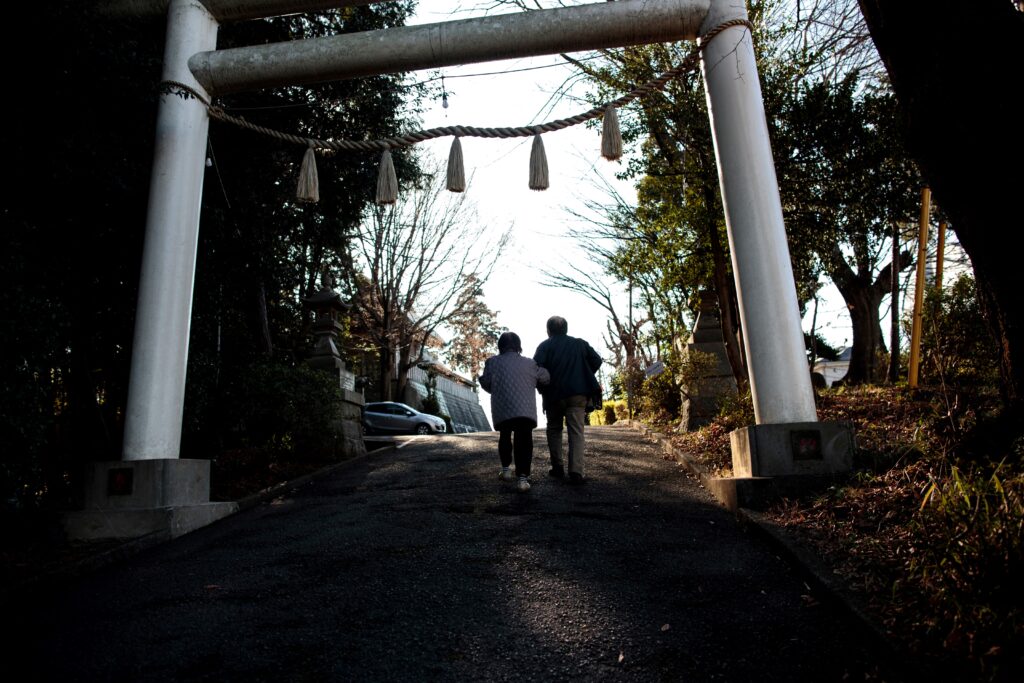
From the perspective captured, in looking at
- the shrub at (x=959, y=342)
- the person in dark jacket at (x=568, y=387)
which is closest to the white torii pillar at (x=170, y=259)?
the person in dark jacket at (x=568, y=387)

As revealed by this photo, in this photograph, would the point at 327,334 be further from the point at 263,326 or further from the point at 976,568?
the point at 976,568

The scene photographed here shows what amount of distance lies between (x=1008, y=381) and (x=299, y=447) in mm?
8383

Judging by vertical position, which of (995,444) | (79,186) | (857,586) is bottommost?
(857,586)

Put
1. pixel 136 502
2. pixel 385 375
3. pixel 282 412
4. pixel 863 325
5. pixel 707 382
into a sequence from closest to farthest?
1. pixel 136 502
2. pixel 282 412
3. pixel 707 382
4. pixel 863 325
5. pixel 385 375

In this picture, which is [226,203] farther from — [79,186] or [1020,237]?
[1020,237]

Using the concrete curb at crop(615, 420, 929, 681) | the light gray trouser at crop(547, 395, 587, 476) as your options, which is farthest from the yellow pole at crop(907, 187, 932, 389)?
the light gray trouser at crop(547, 395, 587, 476)

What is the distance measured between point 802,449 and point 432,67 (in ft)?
16.4

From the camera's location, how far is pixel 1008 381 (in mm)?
4148

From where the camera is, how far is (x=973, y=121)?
3676 millimetres

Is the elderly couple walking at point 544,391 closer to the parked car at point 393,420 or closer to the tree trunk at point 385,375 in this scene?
the parked car at point 393,420

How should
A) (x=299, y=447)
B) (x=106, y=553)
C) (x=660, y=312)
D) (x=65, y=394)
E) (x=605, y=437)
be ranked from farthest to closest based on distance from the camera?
1. (x=660, y=312)
2. (x=605, y=437)
3. (x=299, y=447)
4. (x=65, y=394)
5. (x=106, y=553)

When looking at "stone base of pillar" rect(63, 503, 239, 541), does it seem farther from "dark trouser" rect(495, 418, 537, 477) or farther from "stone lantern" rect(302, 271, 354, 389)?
"stone lantern" rect(302, 271, 354, 389)

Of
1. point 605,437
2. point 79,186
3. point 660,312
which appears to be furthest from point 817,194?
point 660,312

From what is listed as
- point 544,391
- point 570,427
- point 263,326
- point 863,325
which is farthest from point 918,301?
point 263,326
